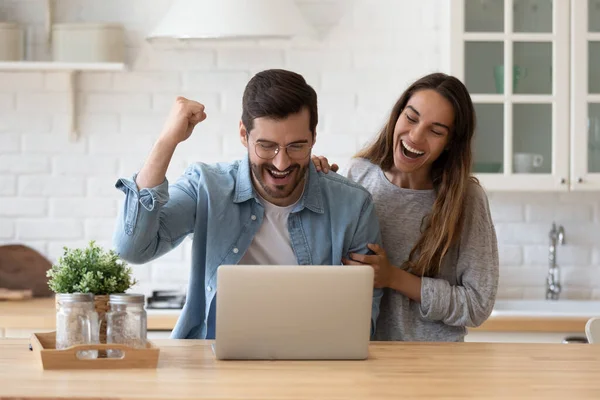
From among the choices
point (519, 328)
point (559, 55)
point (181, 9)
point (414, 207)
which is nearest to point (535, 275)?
point (519, 328)

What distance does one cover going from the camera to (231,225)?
94.2 inches

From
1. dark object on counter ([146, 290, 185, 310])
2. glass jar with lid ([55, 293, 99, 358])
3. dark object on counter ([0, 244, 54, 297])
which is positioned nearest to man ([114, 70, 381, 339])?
glass jar with lid ([55, 293, 99, 358])

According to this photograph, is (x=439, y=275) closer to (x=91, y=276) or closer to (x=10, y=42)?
(x=91, y=276)

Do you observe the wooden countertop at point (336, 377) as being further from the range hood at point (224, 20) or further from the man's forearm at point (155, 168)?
the range hood at point (224, 20)

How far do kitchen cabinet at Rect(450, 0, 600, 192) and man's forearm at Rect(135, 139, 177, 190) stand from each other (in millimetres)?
1845

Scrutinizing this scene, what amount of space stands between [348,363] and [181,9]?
68.7 inches

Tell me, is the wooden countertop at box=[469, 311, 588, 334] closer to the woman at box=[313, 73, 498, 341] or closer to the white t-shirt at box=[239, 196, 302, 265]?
the woman at box=[313, 73, 498, 341]

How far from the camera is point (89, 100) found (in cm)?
408

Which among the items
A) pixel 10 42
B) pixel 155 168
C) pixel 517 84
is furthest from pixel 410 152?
pixel 10 42

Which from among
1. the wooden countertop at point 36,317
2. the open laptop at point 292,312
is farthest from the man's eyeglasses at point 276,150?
the wooden countertop at point 36,317

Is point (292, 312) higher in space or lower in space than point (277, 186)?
lower

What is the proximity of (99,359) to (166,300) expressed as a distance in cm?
189

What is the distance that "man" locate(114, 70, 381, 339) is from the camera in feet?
7.46

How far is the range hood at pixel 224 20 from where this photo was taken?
129 inches
